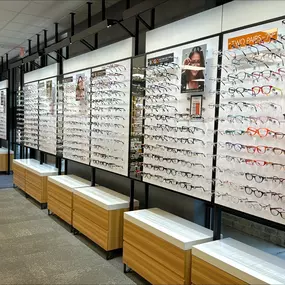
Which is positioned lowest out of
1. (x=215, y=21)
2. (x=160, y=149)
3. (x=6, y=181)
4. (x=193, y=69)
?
(x=6, y=181)

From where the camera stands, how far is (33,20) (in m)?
5.40

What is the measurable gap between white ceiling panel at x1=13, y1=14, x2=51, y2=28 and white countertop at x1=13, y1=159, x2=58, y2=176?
102 inches

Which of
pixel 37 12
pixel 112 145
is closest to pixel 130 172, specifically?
pixel 112 145

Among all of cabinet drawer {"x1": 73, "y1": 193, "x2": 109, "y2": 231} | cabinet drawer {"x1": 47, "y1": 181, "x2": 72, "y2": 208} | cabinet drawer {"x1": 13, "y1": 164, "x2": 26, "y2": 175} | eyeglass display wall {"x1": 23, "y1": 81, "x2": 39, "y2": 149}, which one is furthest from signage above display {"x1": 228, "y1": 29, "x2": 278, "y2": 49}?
cabinet drawer {"x1": 13, "y1": 164, "x2": 26, "y2": 175}

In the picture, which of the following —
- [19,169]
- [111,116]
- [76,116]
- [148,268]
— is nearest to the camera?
[148,268]

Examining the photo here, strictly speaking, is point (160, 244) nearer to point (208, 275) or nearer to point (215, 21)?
point (208, 275)

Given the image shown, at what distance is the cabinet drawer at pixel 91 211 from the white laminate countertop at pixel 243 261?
4.78 ft

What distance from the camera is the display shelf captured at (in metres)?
3.72

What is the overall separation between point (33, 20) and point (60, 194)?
9.55ft

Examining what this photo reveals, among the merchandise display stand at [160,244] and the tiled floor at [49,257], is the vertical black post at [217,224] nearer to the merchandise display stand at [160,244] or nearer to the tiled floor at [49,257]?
the merchandise display stand at [160,244]

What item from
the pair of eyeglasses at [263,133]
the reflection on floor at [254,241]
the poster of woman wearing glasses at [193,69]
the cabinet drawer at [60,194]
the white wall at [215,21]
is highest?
the white wall at [215,21]

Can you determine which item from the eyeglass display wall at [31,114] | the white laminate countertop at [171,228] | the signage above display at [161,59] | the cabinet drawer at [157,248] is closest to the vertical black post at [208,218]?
the white laminate countertop at [171,228]

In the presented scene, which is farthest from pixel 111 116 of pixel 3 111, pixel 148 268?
pixel 3 111

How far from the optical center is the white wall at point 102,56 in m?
3.97
